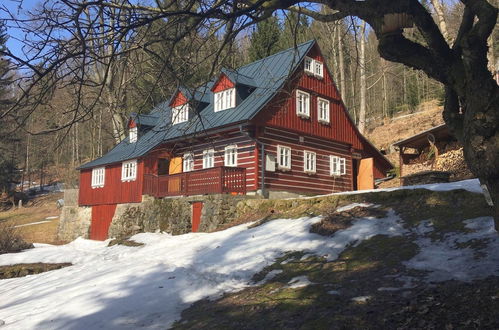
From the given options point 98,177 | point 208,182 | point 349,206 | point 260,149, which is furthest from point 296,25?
point 98,177

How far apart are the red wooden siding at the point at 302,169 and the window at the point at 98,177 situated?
11.9 metres

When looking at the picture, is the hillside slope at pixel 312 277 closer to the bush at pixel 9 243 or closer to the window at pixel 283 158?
the bush at pixel 9 243

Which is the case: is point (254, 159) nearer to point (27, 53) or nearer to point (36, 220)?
point (27, 53)

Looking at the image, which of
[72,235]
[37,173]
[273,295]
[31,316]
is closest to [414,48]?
[273,295]

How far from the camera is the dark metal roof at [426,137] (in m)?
18.0

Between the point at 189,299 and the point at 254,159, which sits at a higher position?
the point at 254,159

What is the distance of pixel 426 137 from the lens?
1903 centimetres

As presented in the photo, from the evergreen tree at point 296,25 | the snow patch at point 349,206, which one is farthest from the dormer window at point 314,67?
the snow patch at point 349,206

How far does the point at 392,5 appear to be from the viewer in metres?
3.88

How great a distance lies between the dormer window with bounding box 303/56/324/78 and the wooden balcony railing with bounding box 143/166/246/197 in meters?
6.43

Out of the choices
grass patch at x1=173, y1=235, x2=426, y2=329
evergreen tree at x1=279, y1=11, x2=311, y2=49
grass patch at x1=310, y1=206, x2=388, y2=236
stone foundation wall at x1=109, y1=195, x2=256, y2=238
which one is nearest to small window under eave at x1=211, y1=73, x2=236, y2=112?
stone foundation wall at x1=109, y1=195, x2=256, y2=238

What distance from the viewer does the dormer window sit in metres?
20.2

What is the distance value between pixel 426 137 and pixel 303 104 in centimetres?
563

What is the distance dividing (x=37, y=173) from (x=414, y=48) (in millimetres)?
58893
